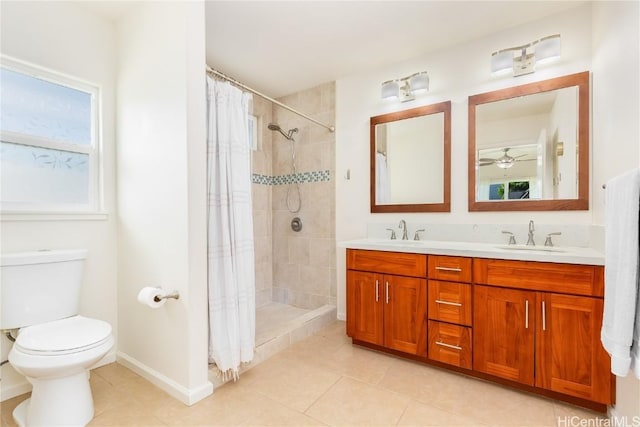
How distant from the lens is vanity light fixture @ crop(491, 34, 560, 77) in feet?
6.58

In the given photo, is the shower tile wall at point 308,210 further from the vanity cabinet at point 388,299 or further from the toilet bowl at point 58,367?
the toilet bowl at point 58,367

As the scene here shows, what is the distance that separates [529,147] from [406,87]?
1.08m

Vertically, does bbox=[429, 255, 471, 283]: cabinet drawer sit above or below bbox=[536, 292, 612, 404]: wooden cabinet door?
above

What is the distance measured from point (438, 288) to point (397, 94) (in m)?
1.70

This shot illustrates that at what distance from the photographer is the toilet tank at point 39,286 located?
1592 mm

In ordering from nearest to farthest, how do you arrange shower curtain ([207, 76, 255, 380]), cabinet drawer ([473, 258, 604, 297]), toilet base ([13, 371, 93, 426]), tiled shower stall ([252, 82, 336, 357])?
1. toilet base ([13, 371, 93, 426])
2. cabinet drawer ([473, 258, 604, 297])
3. shower curtain ([207, 76, 255, 380])
4. tiled shower stall ([252, 82, 336, 357])

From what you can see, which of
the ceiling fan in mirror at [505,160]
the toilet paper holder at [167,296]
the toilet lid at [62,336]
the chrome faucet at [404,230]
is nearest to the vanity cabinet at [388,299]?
the chrome faucet at [404,230]

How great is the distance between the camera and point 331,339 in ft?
8.36

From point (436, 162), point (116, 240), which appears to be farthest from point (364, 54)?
point (116, 240)

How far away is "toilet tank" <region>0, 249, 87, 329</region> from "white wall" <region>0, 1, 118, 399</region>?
16 centimetres

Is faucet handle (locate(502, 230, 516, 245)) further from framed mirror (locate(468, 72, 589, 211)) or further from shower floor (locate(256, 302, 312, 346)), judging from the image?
shower floor (locate(256, 302, 312, 346))

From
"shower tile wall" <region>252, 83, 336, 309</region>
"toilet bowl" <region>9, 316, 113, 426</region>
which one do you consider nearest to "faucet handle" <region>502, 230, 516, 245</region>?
"shower tile wall" <region>252, 83, 336, 309</region>

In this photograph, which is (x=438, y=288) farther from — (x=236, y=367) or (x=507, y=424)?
(x=236, y=367)

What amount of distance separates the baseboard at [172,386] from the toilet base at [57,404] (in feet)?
1.22
